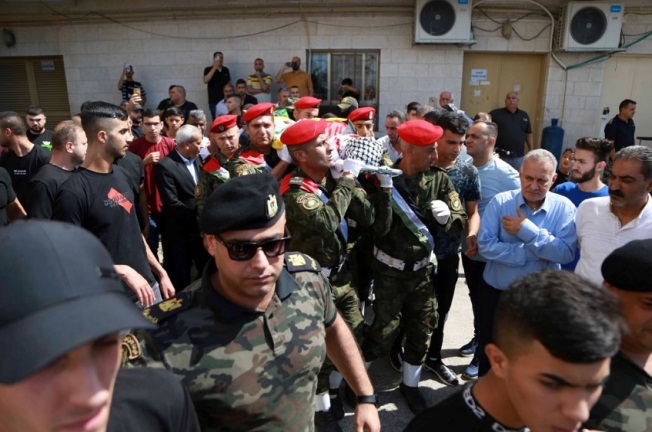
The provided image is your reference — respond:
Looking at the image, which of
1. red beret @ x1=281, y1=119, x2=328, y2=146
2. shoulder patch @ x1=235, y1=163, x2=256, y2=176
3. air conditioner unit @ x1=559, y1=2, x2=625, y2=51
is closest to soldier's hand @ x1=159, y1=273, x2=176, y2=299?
shoulder patch @ x1=235, y1=163, x2=256, y2=176

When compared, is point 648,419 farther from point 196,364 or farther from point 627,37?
point 627,37

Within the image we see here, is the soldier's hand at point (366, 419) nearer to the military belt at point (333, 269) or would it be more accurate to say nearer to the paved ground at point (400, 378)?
the military belt at point (333, 269)

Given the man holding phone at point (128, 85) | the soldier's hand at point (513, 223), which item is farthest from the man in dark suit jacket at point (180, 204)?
the man holding phone at point (128, 85)

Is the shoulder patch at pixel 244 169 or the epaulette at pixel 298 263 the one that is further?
the shoulder patch at pixel 244 169

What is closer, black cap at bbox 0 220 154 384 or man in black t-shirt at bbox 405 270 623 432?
black cap at bbox 0 220 154 384

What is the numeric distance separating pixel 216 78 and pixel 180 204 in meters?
5.72

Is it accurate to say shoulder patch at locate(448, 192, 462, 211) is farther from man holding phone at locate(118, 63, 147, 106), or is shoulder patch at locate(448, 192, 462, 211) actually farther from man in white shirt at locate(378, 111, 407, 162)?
man holding phone at locate(118, 63, 147, 106)

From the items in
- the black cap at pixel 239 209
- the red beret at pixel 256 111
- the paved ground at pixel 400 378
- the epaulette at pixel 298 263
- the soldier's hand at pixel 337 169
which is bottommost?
the paved ground at pixel 400 378

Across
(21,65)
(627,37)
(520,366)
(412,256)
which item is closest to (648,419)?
(520,366)

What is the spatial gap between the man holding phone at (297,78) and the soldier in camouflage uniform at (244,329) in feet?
25.8

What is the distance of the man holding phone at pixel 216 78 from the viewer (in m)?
9.42

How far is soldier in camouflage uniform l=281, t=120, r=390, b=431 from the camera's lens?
9.77 ft

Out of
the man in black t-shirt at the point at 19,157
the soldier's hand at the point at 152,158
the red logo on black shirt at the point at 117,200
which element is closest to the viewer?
the red logo on black shirt at the point at 117,200

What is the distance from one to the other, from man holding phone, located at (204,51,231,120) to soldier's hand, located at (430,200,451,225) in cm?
733
